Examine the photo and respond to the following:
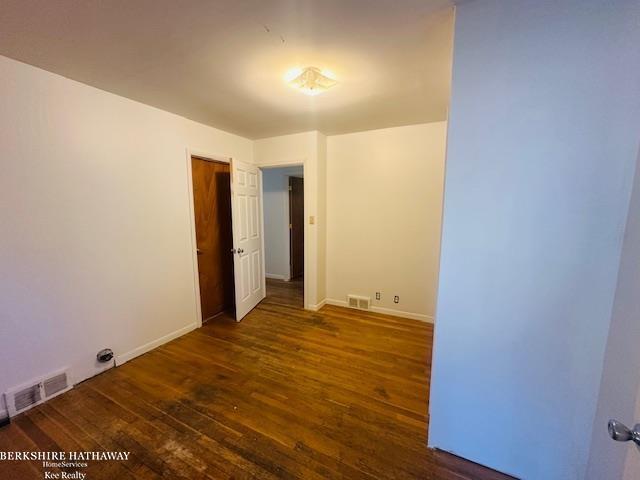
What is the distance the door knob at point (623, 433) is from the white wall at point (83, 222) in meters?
3.06

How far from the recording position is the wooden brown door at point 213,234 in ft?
10.1

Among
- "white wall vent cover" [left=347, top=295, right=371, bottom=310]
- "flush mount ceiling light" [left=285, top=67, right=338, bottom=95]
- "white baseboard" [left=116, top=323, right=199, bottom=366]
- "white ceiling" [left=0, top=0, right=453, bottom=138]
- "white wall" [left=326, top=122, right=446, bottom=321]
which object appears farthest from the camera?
"white wall vent cover" [left=347, top=295, right=371, bottom=310]

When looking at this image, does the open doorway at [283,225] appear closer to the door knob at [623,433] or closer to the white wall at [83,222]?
the white wall at [83,222]

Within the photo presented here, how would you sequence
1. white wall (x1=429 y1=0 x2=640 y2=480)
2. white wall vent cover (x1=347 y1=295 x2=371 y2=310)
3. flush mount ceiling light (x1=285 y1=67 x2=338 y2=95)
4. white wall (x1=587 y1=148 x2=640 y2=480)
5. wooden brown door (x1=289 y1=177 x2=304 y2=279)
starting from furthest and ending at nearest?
1. wooden brown door (x1=289 y1=177 x2=304 y2=279)
2. white wall vent cover (x1=347 y1=295 x2=371 y2=310)
3. flush mount ceiling light (x1=285 y1=67 x2=338 y2=95)
4. white wall (x1=429 y1=0 x2=640 y2=480)
5. white wall (x1=587 y1=148 x2=640 y2=480)

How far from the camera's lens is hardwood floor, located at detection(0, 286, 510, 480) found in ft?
4.57

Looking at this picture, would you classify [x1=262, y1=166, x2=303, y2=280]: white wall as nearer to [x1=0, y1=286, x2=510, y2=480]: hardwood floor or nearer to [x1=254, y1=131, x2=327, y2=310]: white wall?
[x1=254, y1=131, x2=327, y2=310]: white wall

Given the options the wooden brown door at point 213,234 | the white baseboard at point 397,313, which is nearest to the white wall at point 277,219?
the wooden brown door at point 213,234

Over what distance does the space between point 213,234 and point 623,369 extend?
353cm

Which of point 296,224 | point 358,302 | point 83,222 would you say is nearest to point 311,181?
point 358,302

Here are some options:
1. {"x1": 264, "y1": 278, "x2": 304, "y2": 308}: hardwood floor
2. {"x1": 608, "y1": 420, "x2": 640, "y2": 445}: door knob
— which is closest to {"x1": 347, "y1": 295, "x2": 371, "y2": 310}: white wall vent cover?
{"x1": 264, "y1": 278, "x2": 304, "y2": 308}: hardwood floor

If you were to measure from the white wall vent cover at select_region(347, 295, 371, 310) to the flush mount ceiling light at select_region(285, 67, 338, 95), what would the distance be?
2639 mm

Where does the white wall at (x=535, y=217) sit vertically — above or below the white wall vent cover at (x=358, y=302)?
above

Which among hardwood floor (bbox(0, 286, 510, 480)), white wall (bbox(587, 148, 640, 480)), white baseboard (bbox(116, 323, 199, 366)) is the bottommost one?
hardwood floor (bbox(0, 286, 510, 480))

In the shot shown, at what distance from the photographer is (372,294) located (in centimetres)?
354
